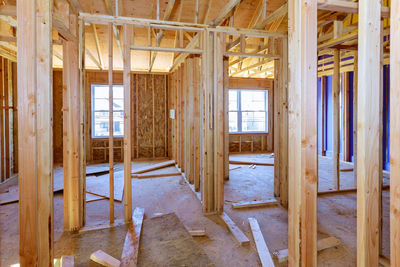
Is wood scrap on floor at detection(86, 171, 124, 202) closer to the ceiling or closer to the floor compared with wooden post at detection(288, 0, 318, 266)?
closer to the floor

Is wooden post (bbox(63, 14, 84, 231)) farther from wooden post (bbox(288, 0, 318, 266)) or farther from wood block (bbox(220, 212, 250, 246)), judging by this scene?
wooden post (bbox(288, 0, 318, 266))

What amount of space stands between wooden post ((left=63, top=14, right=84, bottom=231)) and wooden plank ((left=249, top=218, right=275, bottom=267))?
230 cm

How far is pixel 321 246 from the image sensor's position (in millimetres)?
2703

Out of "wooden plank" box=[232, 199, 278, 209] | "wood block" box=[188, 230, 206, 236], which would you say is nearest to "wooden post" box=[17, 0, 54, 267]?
"wood block" box=[188, 230, 206, 236]

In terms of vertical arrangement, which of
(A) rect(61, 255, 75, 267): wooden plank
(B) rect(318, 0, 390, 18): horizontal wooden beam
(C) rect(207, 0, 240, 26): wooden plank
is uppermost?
(C) rect(207, 0, 240, 26): wooden plank

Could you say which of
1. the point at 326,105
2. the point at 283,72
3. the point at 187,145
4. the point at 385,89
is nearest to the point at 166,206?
the point at 187,145

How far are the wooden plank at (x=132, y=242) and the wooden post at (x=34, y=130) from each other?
0.79 m

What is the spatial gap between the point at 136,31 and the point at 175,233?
486 centimetres

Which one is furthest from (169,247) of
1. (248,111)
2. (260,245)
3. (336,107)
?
(248,111)

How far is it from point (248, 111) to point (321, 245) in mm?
7308

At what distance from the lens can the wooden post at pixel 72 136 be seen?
10.0 feet

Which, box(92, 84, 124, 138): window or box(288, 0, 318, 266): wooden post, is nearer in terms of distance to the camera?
box(288, 0, 318, 266): wooden post

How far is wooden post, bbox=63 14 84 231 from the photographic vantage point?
305cm

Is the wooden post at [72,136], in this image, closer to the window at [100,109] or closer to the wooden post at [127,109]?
the wooden post at [127,109]
